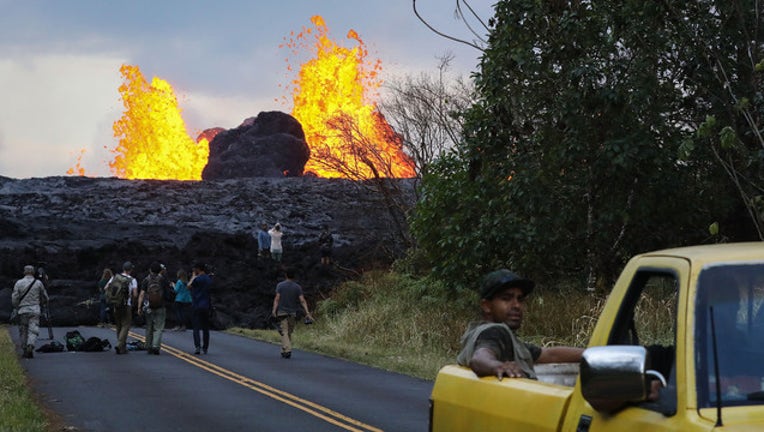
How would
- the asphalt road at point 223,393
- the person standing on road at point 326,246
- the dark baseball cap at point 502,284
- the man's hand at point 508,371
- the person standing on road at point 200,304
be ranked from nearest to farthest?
the man's hand at point 508,371, the dark baseball cap at point 502,284, the asphalt road at point 223,393, the person standing on road at point 200,304, the person standing on road at point 326,246

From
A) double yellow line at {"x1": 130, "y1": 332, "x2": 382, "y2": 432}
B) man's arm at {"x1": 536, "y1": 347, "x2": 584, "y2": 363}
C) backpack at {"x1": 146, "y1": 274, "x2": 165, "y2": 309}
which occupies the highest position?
backpack at {"x1": 146, "y1": 274, "x2": 165, "y2": 309}

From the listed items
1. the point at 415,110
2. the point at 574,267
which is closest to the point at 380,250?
the point at 415,110

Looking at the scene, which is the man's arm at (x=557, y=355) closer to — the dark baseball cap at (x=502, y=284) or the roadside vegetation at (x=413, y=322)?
the dark baseball cap at (x=502, y=284)

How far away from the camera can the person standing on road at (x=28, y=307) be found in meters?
24.8

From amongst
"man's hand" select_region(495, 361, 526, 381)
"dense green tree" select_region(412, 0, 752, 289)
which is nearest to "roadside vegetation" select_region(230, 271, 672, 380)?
"dense green tree" select_region(412, 0, 752, 289)

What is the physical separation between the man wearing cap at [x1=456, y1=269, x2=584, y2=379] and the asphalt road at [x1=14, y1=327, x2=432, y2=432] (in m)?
7.11

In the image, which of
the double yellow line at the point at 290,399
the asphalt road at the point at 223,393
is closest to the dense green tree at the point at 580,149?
the asphalt road at the point at 223,393

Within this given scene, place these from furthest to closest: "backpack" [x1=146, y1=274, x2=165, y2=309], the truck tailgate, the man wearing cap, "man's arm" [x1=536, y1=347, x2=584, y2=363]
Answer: "backpack" [x1=146, y1=274, x2=165, y2=309] → "man's arm" [x1=536, y1=347, x2=584, y2=363] → the man wearing cap → the truck tailgate

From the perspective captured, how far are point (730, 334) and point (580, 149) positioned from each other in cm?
1769

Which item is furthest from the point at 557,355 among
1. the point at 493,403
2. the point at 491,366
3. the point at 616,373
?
the point at 616,373

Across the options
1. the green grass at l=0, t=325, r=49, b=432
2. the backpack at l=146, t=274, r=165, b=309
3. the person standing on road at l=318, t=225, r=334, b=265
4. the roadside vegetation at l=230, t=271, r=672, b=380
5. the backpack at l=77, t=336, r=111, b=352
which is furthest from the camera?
the person standing on road at l=318, t=225, r=334, b=265

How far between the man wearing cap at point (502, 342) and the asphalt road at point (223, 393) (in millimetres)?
7107

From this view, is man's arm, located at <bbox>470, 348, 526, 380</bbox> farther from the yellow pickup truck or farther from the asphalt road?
the asphalt road

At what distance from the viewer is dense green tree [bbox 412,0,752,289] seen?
21281mm
